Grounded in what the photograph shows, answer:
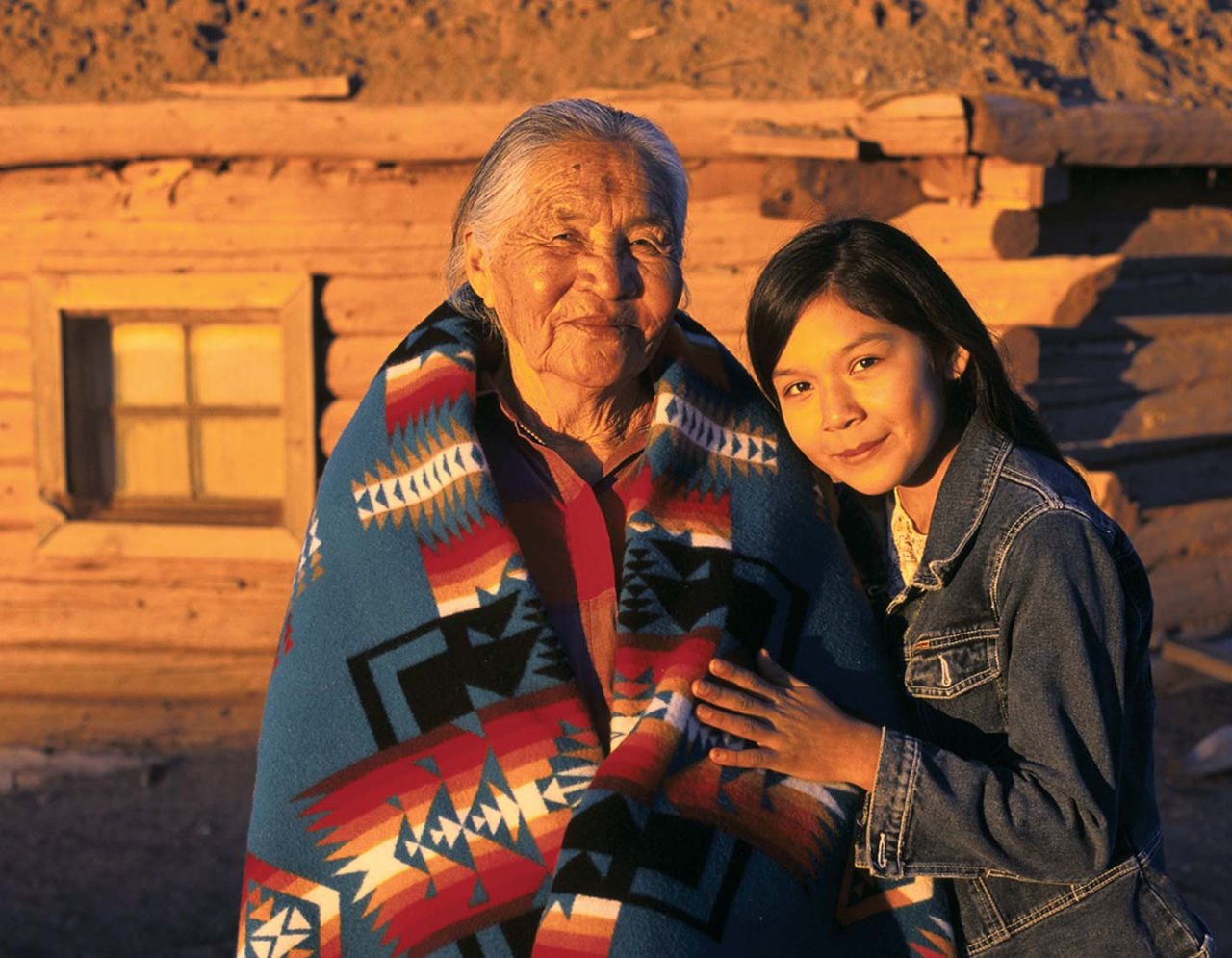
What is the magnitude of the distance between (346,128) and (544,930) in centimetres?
449

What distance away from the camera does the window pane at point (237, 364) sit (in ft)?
20.1

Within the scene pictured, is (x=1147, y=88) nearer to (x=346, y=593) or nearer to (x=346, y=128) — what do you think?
(x=346, y=128)

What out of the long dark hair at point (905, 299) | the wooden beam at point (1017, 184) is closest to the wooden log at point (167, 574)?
the wooden beam at point (1017, 184)

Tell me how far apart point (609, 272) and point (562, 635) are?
574mm

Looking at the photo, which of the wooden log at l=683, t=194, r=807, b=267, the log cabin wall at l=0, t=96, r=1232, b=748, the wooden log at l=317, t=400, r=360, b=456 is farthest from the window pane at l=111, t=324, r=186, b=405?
the wooden log at l=683, t=194, r=807, b=267

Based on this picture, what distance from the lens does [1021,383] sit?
17.8 ft

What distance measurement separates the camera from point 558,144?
215 centimetres

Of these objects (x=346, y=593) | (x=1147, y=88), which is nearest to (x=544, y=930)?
(x=346, y=593)

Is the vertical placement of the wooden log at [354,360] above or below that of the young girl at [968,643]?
below

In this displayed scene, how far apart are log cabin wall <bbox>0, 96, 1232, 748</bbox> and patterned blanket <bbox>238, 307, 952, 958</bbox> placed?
314 centimetres

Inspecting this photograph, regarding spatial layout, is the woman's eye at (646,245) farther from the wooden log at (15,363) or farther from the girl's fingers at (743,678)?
the wooden log at (15,363)

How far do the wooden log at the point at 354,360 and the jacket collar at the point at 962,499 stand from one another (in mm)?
4226

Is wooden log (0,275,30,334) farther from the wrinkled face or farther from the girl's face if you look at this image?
the girl's face

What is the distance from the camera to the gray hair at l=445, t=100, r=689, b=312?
2162 millimetres
